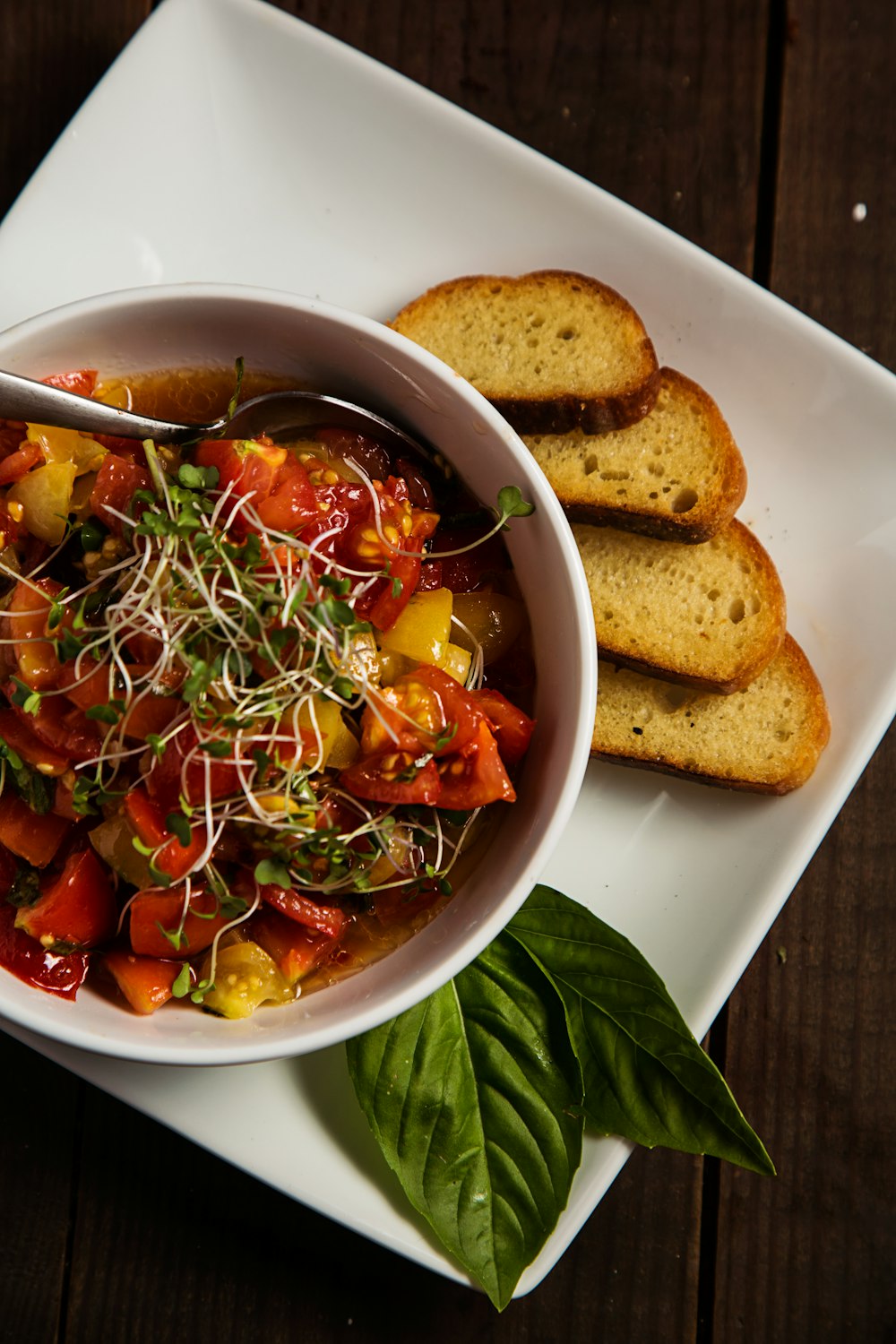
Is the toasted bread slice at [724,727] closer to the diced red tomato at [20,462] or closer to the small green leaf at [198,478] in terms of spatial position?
the small green leaf at [198,478]

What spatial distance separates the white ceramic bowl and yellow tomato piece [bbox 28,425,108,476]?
15cm

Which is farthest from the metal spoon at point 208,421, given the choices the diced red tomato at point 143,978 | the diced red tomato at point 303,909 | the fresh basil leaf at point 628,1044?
the fresh basil leaf at point 628,1044

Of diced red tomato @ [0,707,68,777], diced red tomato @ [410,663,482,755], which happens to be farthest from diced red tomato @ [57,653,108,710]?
diced red tomato @ [410,663,482,755]

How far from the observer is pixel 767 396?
2951 millimetres

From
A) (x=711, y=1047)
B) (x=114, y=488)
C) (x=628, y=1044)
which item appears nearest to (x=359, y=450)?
A: (x=114, y=488)

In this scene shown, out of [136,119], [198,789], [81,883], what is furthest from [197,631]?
[136,119]

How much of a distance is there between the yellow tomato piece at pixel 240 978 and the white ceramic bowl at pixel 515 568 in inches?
1.5

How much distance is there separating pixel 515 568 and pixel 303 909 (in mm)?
917

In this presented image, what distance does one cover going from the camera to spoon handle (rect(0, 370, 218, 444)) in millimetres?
2195

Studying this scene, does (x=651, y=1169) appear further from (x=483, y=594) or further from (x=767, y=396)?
(x=767, y=396)

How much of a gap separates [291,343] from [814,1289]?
10.3ft

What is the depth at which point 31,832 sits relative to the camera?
2.29 metres

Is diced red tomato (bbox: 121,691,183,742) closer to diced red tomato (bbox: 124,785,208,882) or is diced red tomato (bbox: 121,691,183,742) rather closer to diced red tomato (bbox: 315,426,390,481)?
diced red tomato (bbox: 124,785,208,882)

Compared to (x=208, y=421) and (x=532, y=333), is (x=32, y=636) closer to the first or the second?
(x=208, y=421)
